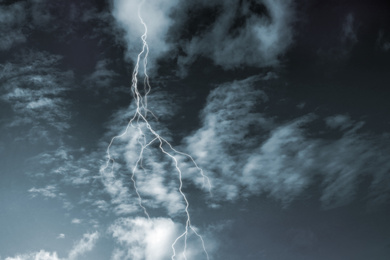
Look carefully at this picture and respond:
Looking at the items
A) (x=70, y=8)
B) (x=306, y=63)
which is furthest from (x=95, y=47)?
(x=306, y=63)

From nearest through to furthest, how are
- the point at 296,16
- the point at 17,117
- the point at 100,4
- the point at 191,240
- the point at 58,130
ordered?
the point at 100,4
the point at 296,16
the point at 17,117
the point at 58,130
the point at 191,240

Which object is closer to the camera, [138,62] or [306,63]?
[138,62]

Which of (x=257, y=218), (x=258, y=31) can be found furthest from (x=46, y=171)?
(x=257, y=218)

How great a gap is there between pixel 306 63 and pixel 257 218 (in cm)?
1542

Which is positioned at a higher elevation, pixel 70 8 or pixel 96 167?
pixel 96 167

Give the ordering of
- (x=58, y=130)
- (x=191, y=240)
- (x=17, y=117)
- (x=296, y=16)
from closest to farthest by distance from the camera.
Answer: (x=296, y=16)
(x=17, y=117)
(x=58, y=130)
(x=191, y=240)

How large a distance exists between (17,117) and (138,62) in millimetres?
6033

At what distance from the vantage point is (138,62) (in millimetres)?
8938

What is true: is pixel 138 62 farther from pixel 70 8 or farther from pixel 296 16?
Result: pixel 296 16

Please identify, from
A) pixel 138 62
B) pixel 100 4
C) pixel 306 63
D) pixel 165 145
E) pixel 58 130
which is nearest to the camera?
pixel 100 4

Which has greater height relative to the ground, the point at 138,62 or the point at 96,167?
the point at 96,167

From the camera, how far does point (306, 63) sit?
385 inches

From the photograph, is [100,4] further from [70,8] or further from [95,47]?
[95,47]

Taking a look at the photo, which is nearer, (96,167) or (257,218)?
(96,167)
